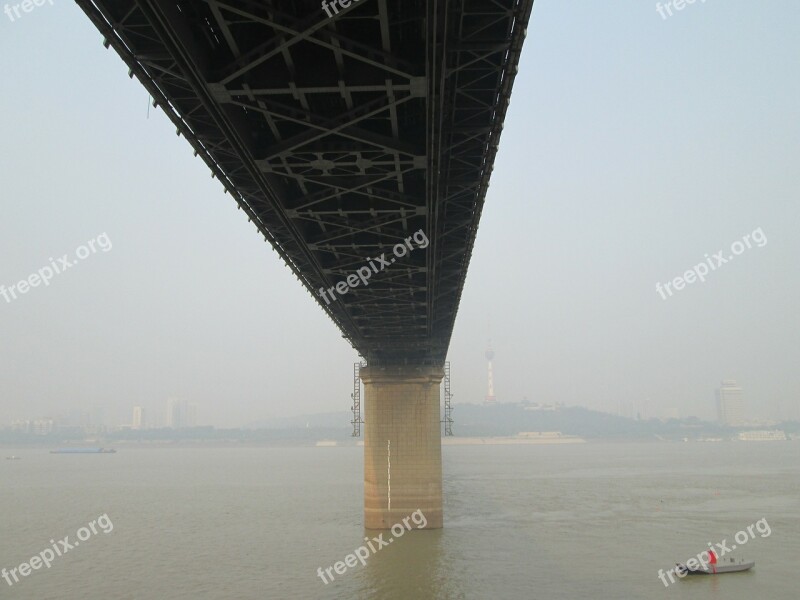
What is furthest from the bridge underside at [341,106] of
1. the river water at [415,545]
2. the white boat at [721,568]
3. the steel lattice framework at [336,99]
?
the white boat at [721,568]

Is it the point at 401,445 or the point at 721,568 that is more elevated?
the point at 401,445

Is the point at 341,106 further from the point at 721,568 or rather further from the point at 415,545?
the point at 415,545

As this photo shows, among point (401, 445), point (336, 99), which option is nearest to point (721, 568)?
point (401, 445)

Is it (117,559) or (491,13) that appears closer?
(491,13)


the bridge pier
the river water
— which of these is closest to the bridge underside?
the river water

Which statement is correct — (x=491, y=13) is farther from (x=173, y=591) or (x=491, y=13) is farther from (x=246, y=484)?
(x=246, y=484)

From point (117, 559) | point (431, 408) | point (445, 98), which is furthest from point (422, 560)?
point (445, 98)

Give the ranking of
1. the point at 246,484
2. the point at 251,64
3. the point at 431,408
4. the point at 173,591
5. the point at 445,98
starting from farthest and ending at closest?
the point at 246,484
the point at 431,408
the point at 173,591
the point at 445,98
the point at 251,64
